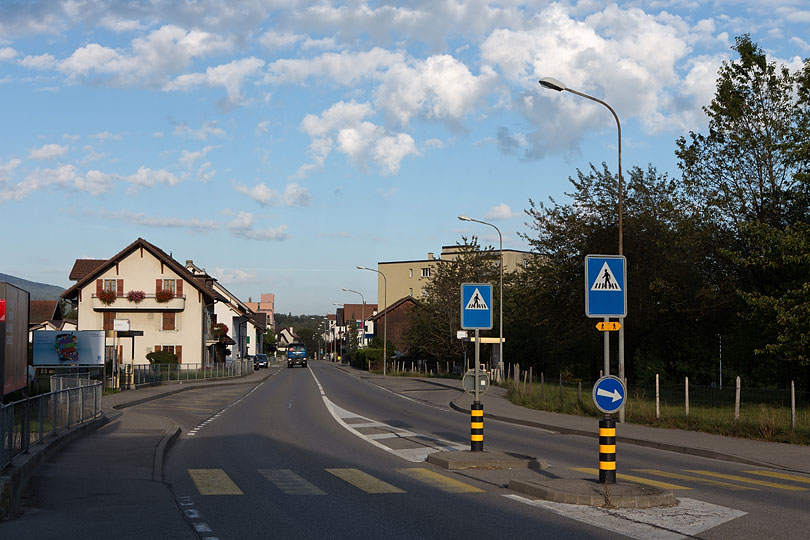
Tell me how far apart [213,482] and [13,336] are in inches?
384

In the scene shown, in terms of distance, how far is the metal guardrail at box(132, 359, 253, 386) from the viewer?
4291cm

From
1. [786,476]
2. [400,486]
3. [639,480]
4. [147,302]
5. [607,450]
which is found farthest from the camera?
[147,302]

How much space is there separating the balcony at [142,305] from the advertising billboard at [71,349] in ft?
94.0

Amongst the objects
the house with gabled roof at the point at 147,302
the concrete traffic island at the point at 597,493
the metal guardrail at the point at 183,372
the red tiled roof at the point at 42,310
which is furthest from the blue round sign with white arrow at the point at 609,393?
the red tiled roof at the point at 42,310

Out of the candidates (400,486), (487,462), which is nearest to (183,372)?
(487,462)

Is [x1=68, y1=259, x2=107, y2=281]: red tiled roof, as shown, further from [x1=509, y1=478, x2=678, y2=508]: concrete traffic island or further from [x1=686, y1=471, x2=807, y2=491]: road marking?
[x1=509, y1=478, x2=678, y2=508]: concrete traffic island

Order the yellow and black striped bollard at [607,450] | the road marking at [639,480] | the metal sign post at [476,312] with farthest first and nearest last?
the metal sign post at [476,312] < the road marking at [639,480] < the yellow and black striped bollard at [607,450]

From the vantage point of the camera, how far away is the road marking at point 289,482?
10867 millimetres

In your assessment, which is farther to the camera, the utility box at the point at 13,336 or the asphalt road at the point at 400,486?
the utility box at the point at 13,336

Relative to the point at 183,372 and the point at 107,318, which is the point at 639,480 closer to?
the point at 183,372

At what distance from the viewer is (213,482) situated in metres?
11.9

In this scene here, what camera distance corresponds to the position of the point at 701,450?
653 inches

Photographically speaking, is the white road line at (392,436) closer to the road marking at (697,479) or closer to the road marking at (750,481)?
the road marking at (697,479)

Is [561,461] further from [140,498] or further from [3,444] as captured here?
[3,444]
